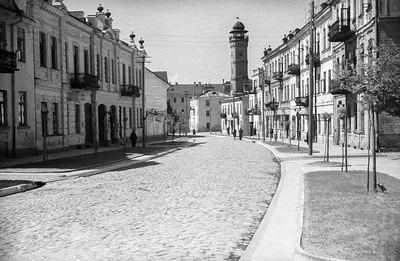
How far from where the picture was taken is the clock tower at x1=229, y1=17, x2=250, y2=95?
91.9 meters

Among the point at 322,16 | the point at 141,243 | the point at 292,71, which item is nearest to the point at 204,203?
the point at 141,243

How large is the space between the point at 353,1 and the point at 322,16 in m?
10.1

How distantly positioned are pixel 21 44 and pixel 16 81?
6.74 feet

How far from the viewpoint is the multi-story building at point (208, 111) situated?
396 feet

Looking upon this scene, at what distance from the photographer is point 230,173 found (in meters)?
18.0

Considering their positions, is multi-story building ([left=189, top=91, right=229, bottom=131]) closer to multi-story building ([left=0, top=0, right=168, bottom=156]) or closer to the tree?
multi-story building ([left=0, top=0, right=168, bottom=156])

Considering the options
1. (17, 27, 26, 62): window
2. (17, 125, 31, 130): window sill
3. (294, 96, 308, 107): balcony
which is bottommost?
(17, 125, 31, 130): window sill

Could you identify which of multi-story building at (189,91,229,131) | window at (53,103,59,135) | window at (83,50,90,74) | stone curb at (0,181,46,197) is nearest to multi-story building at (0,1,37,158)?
window at (53,103,59,135)

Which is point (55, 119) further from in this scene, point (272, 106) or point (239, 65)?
point (239, 65)

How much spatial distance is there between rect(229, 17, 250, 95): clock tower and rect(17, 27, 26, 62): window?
6808cm

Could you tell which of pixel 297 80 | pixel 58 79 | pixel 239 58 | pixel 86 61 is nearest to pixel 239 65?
pixel 239 58

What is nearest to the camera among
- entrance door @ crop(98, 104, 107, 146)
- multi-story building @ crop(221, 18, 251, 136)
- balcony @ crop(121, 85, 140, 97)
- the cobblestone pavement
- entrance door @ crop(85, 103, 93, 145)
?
the cobblestone pavement

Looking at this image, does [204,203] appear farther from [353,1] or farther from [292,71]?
[292,71]

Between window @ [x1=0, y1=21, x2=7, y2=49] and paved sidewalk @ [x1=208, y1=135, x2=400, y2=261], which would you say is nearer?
paved sidewalk @ [x1=208, y1=135, x2=400, y2=261]
